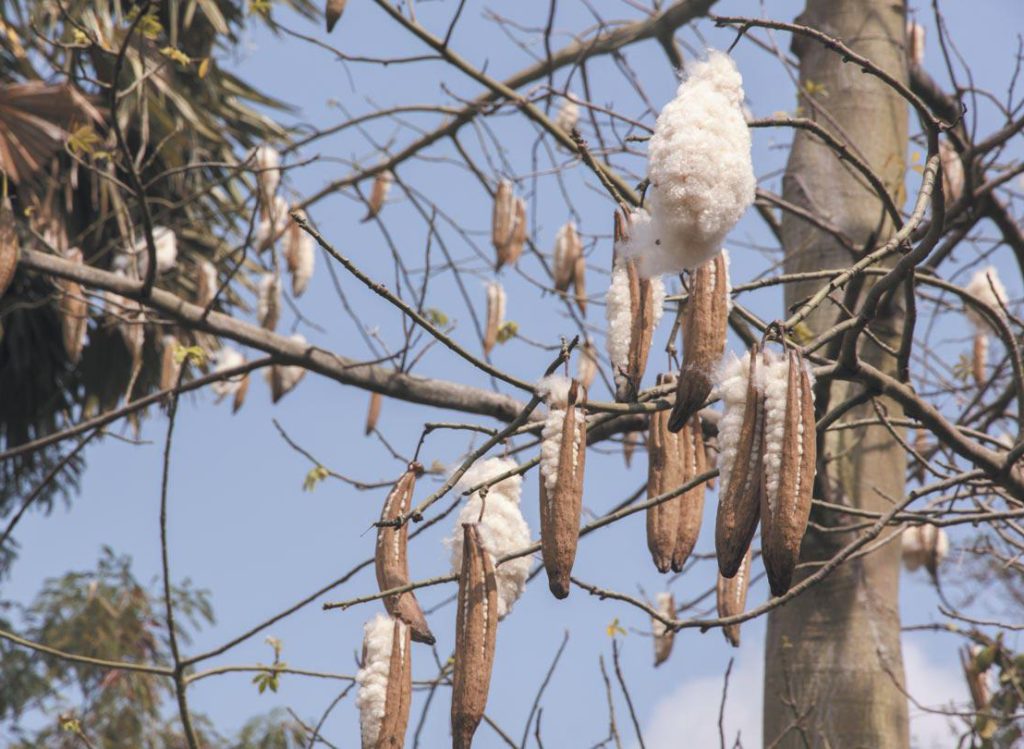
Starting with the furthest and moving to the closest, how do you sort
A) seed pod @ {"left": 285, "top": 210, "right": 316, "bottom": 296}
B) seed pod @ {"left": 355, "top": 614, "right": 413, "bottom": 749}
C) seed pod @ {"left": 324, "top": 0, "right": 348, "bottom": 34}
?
seed pod @ {"left": 285, "top": 210, "right": 316, "bottom": 296} → seed pod @ {"left": 324, "top": 0, "right": 348, "bottom": 34} → seed pod @ {"left": 355, "top": 614, "right": 413, "bottom": 749}

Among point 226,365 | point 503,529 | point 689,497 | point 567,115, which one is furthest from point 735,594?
point 226,365

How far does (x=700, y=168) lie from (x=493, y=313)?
2.34 m

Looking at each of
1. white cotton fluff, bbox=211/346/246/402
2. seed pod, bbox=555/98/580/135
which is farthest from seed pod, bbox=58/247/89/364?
seed pod, bbox=555/98/580/135

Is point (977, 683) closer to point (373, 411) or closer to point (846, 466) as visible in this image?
point (846, 466)

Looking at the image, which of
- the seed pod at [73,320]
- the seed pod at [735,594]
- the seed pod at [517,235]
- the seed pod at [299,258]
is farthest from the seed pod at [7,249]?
the seed pod at [735,594]

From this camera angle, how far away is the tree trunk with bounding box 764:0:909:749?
287 cm

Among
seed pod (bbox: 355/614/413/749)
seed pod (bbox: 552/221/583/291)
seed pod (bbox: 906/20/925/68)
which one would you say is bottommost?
seed pod (bbox: 355/614/413/749)

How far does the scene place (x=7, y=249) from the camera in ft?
8.82

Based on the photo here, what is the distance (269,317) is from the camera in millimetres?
3689

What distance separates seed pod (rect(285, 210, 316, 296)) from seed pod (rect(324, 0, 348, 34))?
1.53 metres

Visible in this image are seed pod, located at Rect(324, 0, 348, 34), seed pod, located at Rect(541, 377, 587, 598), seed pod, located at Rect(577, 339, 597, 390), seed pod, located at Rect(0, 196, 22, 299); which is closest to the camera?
seed pod, located at Rect(541, 377, 587, 598)

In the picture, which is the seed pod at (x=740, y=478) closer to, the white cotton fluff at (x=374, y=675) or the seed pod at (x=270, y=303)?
the white cotton fluff at (x=374, y=675)

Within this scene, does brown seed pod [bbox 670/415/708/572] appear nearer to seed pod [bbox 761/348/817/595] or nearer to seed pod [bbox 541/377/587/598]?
seed pod [bbox 541/377/587/598]

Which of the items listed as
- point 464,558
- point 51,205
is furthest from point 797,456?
point 51,205
